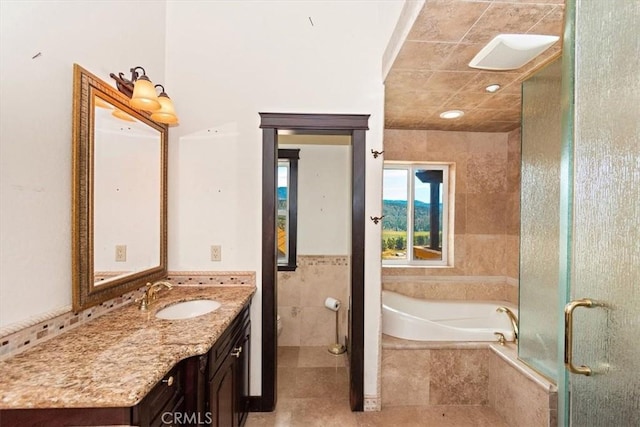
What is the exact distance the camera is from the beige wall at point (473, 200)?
2.99 metres

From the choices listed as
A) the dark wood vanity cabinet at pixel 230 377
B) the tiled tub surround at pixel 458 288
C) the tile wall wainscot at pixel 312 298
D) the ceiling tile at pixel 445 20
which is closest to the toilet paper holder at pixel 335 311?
the tile wall wainscot at pixel 312 298

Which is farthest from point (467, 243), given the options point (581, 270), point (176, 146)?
point (176, 146)

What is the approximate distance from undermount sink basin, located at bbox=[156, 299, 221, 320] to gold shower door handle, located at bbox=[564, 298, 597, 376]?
1.57m

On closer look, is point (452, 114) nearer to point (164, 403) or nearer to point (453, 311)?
point (453, 311)

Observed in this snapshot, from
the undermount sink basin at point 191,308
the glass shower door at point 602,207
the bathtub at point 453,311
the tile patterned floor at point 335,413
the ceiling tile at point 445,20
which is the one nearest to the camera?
the glass shower door at point 602,207

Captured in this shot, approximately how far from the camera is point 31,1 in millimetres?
1073

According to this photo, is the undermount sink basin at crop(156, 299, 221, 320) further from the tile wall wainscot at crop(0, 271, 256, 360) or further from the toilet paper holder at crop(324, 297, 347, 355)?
the toilet paper holder at crop(324, 297, 347, 355)

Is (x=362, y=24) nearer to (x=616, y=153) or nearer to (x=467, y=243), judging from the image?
(x=616, y=153)

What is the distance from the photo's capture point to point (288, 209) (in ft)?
10.6

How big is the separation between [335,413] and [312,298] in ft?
4.07

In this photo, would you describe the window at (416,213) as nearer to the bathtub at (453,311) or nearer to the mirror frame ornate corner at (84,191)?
the bathtub at (453,311)

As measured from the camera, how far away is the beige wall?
299 cm

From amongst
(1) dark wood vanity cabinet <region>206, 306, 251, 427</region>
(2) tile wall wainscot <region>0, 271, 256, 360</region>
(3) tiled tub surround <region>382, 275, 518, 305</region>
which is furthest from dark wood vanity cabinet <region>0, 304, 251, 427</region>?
(3) tiled tub surround <region>382, 275, 518, 305</region>

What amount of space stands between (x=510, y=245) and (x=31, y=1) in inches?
148
